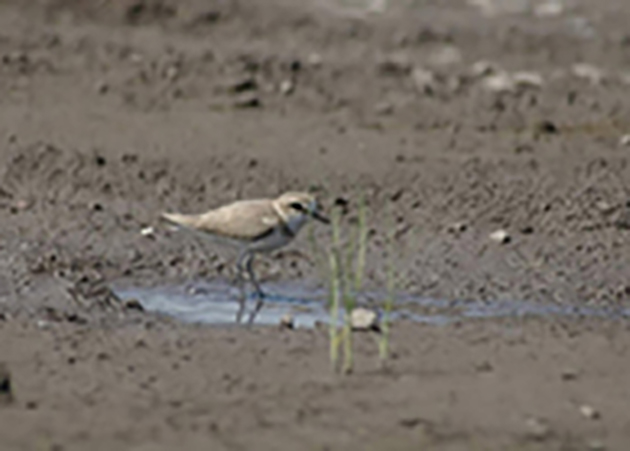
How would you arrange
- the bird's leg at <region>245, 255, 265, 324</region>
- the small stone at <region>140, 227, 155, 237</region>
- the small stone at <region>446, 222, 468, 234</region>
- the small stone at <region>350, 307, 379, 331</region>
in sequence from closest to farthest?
the small stone at <region>350, 307, 379, 331</region>, the bird's leg at <region>245, 255, 265, 324</region>, the small stone at <region>140, 227, 155, 237</region>, the small stone at <region>446, 222, 468, 234</region>

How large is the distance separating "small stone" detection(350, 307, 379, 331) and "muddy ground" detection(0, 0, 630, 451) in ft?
0.53

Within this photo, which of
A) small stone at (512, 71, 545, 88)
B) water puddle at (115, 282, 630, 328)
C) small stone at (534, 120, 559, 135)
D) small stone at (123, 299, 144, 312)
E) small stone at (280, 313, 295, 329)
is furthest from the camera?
small stone at (512, 71, 545, 88)

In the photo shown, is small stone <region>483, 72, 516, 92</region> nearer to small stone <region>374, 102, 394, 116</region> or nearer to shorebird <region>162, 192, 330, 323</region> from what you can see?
Answer: small stone <region>374, 102, 394, 116</region>

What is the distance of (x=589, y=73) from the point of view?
60.1 ft

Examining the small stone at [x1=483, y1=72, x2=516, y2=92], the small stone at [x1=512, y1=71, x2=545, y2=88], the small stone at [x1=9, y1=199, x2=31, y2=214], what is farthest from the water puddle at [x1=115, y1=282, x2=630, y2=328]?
the small stone at [x1=512, y1=71, x2=545, y2=88]

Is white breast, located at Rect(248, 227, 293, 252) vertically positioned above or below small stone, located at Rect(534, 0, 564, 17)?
below

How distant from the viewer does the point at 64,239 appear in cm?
1176

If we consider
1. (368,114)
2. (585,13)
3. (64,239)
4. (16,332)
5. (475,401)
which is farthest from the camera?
(585,13)

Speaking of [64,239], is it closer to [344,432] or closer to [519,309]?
[519,309]

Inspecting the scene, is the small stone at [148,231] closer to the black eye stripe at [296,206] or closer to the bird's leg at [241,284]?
the bird's leg at [241,284]

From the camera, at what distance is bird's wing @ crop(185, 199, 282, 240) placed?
1123 centimetres

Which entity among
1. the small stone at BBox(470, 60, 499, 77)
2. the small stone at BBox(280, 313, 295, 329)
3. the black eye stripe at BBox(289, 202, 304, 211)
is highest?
the small stone at BBox(470, 60, 499, 77)

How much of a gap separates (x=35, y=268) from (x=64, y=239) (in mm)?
961

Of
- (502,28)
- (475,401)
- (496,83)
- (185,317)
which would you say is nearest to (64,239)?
(185,317)
